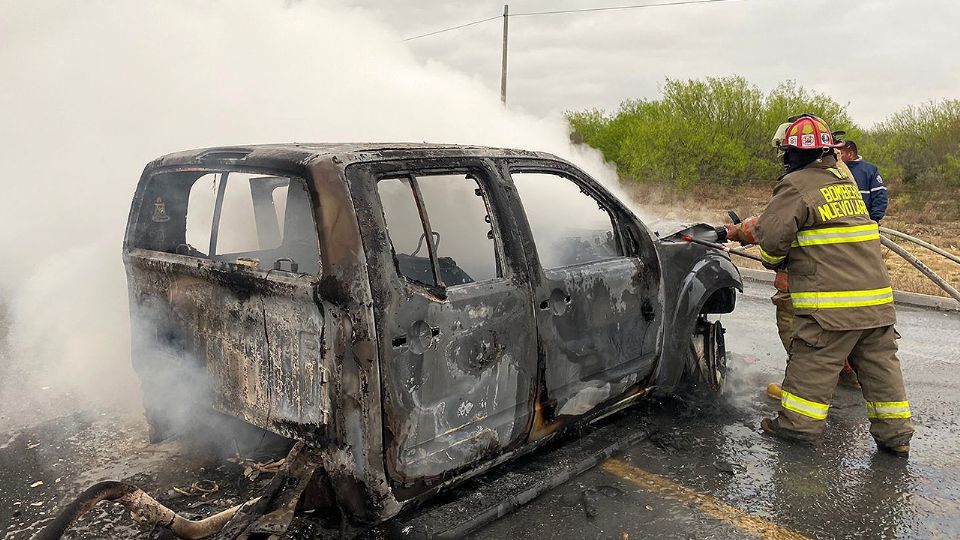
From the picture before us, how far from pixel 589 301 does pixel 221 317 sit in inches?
67.6

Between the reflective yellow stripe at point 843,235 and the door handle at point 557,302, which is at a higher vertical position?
the reflective yellow stripe at point 843,235

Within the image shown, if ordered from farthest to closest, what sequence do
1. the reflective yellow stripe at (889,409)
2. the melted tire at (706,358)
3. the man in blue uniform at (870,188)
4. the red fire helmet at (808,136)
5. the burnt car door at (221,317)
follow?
the man in blue uniform at (870,188) < the melted tire at (706,358) < the red fire helmet at (808,136) < the reflective yellow stripe at (889,409) < the burnt car door at (221,317)

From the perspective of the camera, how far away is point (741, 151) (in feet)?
71.0

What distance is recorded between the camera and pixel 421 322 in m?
2.52

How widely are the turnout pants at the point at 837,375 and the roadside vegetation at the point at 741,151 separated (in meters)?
15.2

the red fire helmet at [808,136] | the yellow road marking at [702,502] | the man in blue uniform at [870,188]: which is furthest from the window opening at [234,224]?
the man in blue uniform at [870,188]

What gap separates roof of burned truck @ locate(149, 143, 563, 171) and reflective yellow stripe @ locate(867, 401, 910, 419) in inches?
101

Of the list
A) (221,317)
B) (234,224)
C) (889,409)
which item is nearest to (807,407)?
(889,409)

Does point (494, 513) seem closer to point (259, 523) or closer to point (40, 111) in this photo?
point (259, 523)

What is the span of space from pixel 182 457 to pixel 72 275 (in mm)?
3247

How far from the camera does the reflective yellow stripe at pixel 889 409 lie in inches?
146

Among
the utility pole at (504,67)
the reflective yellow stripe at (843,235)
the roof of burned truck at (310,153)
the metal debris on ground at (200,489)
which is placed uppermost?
the utility pole at (504,67)

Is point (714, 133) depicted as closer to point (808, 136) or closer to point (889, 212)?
point (889, 212)

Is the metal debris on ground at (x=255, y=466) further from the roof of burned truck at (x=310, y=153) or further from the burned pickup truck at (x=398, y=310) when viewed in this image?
the roof of burned truck at (x=310, y=153)
